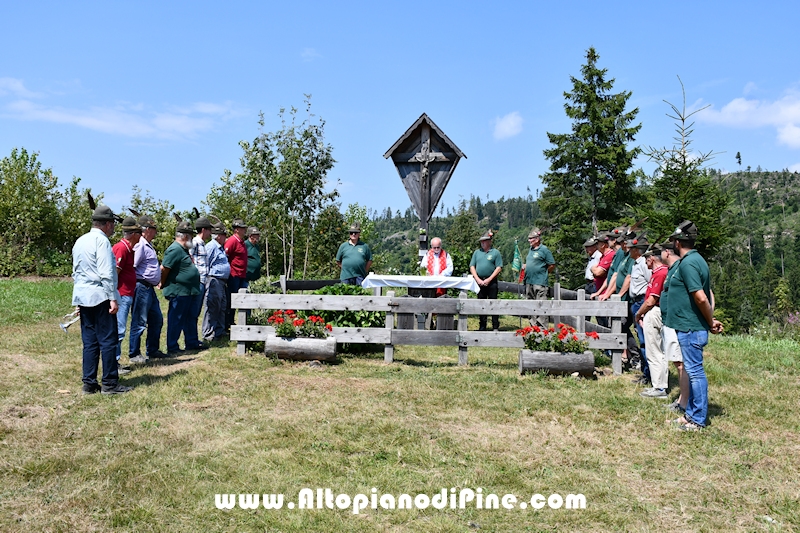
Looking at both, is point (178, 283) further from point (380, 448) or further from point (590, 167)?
point (590, 167)

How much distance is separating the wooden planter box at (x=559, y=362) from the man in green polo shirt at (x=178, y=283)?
16.8 feet

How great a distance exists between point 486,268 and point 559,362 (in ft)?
12.5

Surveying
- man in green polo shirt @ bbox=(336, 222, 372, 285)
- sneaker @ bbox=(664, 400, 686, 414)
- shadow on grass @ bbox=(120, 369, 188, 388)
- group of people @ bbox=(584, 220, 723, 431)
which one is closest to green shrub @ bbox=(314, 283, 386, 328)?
man in green polo shirt @ bbox=(336, 222, 372, 285)

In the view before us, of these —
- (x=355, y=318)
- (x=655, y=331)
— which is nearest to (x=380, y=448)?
(x=655, y=331)

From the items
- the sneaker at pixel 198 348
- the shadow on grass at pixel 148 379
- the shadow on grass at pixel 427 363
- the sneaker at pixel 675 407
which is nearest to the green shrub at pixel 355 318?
the shadow on grass at pixel 427 363

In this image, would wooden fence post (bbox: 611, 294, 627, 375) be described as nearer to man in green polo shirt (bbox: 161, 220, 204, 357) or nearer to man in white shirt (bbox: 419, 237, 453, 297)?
man in white shirt (bbox: 419, 237, 453, 297)

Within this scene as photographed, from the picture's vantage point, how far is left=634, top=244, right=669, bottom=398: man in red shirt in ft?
22.8

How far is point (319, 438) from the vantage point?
17.7ft

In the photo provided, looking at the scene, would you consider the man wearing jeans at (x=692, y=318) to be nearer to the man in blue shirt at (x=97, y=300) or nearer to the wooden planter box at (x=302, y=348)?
the wooden planter box at (x=302, y=348)

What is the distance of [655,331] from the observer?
23.4 feet

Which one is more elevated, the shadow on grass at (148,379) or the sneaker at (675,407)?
the shadow on grass at (148,379)

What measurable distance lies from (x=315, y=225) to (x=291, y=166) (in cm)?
231

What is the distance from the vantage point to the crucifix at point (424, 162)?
1092 cm

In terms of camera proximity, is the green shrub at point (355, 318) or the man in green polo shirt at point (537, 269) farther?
the man in green polo shirt at point (537, 269)
